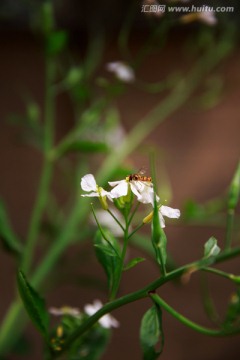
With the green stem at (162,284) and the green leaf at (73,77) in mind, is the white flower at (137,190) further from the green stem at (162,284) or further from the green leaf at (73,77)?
the green leaf at (73,77)

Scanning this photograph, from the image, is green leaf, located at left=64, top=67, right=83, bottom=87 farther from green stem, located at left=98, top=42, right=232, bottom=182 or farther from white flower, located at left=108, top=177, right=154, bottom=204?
white flower, located at left=108, top=177, right=154, bottom=204

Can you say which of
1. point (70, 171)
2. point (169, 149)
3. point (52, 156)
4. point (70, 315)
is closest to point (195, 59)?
point (169, 149)

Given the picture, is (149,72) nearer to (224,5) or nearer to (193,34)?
(193,34)

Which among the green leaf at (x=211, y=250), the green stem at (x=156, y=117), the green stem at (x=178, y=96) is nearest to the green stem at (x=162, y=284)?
the green leaf at (x=211, y=250)

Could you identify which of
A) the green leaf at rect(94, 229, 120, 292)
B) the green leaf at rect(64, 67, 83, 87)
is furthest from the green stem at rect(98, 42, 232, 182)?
the green leaf at rect(94, 229, 120, 292)

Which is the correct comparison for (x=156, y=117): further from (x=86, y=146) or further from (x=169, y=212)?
(x=169, y=212)
